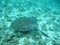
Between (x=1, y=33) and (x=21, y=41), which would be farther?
(x=1, y=33)

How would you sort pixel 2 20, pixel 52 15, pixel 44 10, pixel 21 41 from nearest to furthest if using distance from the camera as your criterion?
pixel 21 41 → pixel 2 20 → pixel 52 15 → pixel 44 10

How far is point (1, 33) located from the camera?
280 inches

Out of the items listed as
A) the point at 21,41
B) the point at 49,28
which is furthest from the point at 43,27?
the point at 21,41

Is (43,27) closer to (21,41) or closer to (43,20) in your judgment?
(43,20)

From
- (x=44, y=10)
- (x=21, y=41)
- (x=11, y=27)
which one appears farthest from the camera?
(x=44, y=10)

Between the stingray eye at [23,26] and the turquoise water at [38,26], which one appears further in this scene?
the stingray eye at [23,26]

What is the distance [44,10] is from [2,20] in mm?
4188

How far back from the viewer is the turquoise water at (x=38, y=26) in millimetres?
6512

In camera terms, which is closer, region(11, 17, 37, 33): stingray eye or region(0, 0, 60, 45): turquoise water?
region(0, 0, 60, 45): turquoise water

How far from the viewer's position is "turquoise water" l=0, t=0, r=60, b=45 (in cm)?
651

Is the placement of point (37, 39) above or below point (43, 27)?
below

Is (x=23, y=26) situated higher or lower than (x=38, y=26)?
lower

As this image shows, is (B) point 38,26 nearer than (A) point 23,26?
No

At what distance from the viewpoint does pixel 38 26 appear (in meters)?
7.89
